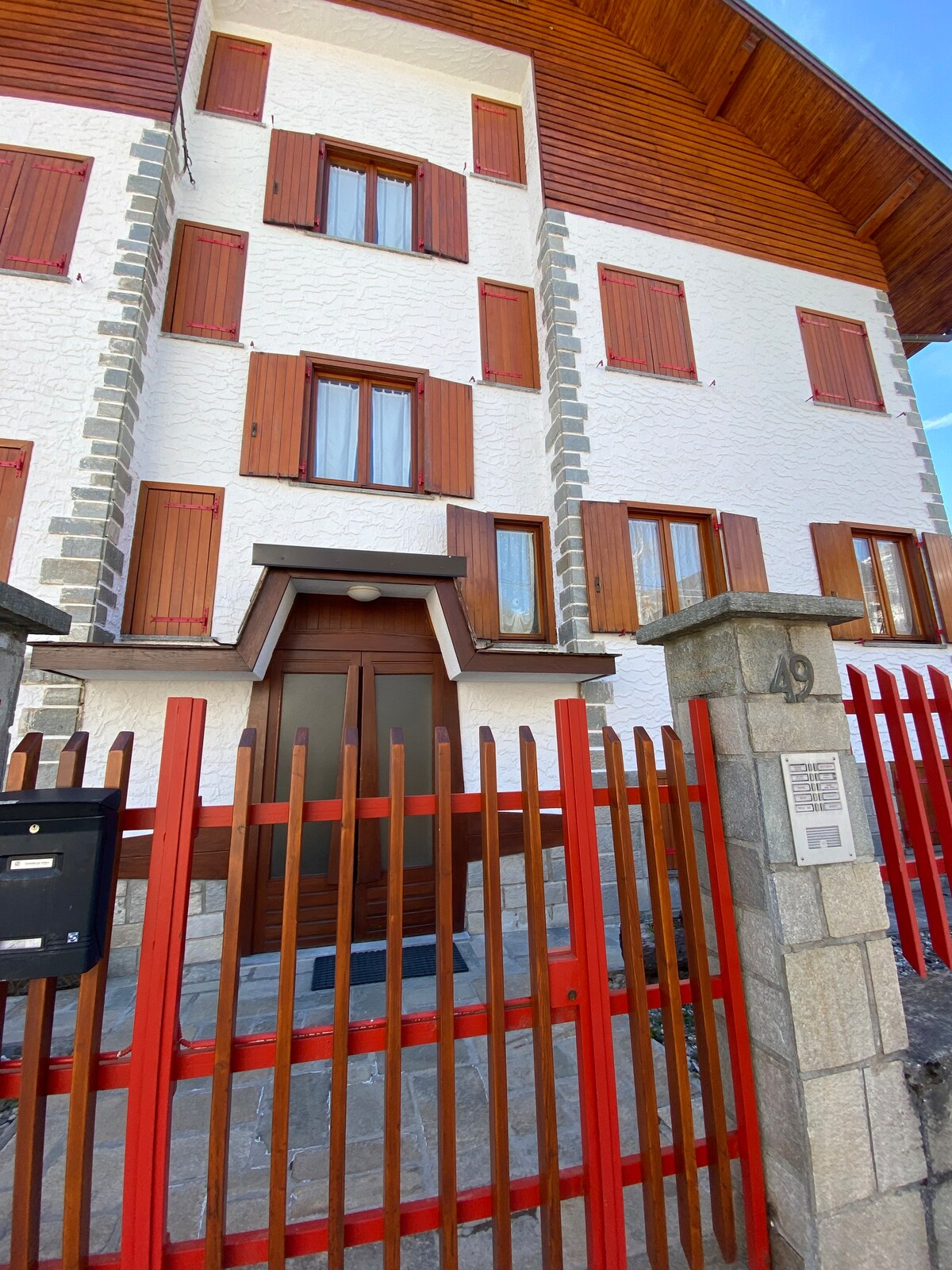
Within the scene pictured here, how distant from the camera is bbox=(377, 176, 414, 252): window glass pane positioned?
680 cm

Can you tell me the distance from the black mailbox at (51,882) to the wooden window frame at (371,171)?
7245mm

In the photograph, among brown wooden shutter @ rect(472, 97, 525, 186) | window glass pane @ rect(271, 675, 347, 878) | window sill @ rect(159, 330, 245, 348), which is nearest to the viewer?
window glass pane @ rect(271, 675, 347, 878)

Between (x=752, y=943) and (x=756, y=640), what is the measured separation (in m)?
1.01

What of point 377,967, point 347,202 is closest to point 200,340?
point 347,202

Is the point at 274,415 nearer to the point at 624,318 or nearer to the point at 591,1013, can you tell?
the point at 624,318

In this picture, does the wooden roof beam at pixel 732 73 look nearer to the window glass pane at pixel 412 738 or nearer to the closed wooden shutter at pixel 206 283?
the closed wooden shutter at pixel 206 283

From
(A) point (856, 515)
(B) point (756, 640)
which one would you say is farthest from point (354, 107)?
(B) point (756, 640)

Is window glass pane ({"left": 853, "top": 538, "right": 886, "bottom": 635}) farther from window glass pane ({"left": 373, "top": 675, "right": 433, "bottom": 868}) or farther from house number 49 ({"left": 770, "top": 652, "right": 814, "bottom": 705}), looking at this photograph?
house number 49 ({"left": 770, "top": 652, "right": 814, "bottom": 705})

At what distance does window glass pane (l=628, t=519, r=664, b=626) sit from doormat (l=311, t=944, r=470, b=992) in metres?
3.80

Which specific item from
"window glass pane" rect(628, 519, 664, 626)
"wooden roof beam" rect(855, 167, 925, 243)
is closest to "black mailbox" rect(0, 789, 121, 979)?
"window glass pane" rect(628, 519, 664, 626)

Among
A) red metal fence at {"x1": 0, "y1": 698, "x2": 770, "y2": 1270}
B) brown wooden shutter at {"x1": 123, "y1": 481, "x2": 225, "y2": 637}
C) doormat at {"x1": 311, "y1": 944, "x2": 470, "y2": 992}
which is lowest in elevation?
doormat at {"x1": 311, "y1": 944, "x2": 470, "y2": 992}

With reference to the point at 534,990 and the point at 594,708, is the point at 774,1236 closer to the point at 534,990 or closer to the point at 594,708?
the point at 534,990

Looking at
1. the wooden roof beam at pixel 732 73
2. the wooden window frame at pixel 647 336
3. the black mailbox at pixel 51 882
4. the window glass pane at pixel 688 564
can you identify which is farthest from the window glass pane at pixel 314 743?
the wooden roof beam at pixel 732 73

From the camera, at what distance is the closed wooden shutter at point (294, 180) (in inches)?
246
